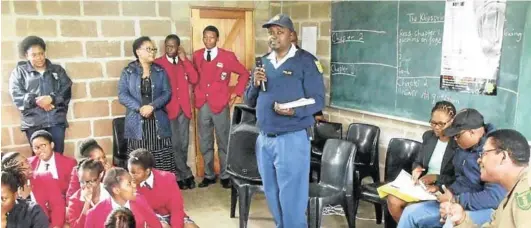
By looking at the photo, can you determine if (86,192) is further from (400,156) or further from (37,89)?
A: (400,156)

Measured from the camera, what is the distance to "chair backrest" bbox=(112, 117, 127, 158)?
13.6 ft

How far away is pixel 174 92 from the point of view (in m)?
4.36

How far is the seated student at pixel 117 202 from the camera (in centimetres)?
225

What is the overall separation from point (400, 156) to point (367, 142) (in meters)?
0.45

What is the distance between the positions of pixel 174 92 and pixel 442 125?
2.50m

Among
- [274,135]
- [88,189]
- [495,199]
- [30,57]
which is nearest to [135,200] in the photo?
[88,189]

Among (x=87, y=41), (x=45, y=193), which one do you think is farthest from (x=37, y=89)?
(x=45, y=193)

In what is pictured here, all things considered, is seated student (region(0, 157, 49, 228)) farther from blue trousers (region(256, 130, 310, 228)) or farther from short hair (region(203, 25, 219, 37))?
short hair (region(203, 25, 219, 37))

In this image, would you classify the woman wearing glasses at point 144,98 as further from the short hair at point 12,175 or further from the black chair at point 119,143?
the short hair at point 12,175

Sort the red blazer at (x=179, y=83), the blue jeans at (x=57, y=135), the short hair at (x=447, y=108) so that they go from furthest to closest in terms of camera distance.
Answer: the red blazer at (x=179, y=83), the blue jeans at (x=57, y=135), the short hair at (x=447, y=108)

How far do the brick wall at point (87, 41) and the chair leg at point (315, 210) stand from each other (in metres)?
2.26

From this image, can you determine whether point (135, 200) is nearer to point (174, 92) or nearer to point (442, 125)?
point (442, 125)

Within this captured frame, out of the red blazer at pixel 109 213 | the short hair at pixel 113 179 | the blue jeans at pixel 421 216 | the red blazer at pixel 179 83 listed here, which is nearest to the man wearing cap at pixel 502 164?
the blue jeans at pixel 421 216

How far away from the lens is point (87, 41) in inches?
164
